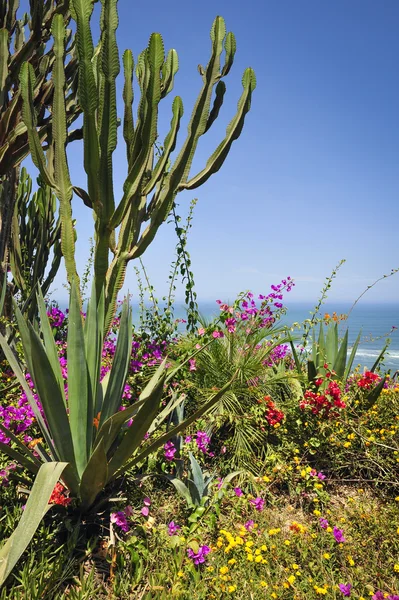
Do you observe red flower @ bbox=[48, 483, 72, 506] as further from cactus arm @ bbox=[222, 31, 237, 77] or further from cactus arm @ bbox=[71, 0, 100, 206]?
cactus arm @ bbox=[222, 31, 237, 77]

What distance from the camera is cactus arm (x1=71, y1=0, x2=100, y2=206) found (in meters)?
2.23

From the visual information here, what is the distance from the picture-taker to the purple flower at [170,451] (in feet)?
8.39

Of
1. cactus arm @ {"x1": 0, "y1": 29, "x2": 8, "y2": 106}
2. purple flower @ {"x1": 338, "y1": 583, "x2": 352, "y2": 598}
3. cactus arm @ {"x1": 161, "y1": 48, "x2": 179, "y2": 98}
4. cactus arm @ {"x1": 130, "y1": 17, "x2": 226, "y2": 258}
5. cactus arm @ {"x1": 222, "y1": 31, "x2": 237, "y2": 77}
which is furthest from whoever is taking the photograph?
cactus arm @ {"x1": 0, "y1": 29, "x2": 8, "y2": 106}

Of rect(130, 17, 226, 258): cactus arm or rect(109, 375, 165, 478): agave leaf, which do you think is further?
rect(130, 17, 226, 258): cactus arm

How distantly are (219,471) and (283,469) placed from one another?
1.53 ft

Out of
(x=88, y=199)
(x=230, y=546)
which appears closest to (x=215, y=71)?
(x=88, y=199)

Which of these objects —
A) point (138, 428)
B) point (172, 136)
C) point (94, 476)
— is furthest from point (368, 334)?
point (94, 476)

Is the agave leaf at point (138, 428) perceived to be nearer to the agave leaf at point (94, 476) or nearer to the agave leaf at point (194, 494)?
the agave leaf at point (94, 476)

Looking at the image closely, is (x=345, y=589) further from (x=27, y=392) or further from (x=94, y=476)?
(x=27, y=392)

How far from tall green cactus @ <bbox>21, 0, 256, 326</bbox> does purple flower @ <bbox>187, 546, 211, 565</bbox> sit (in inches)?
53.0

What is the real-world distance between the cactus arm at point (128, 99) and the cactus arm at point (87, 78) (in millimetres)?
253

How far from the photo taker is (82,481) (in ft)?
6.39

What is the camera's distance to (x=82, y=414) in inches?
82.9

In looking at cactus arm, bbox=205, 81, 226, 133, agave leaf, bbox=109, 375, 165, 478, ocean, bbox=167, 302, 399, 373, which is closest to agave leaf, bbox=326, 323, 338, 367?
ocean, bbox=167, 302, 399, 373
